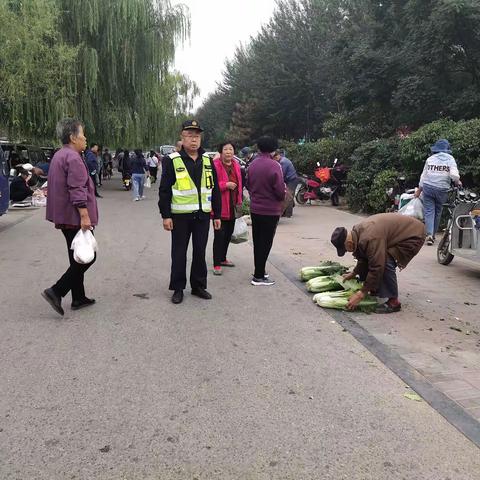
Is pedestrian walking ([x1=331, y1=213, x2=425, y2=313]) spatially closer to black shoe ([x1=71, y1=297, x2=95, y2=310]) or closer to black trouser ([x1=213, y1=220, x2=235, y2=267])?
black trouser ([x1=213, y1=220, x2=235, y2=267])

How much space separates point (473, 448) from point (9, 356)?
334cm

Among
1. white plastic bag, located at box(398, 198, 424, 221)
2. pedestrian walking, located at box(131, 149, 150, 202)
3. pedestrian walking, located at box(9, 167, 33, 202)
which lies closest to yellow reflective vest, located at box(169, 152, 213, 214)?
white plastic bag, located at box(398, 198, 424, 221)

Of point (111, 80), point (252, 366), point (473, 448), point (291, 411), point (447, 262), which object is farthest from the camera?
point (111, 80)

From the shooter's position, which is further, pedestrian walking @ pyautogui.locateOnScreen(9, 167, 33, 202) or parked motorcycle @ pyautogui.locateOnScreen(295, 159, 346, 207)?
parked motorcycle @ pyautogui.locateOnScreen(295, 159, 346, 207)

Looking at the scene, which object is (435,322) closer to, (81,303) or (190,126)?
(190,126)

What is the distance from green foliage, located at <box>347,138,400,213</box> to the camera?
13.2 meters

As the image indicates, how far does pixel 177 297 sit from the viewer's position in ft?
19.0

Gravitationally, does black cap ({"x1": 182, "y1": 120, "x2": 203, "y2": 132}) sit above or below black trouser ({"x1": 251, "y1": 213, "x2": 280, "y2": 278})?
above

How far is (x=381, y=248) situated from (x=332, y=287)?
4.05ft

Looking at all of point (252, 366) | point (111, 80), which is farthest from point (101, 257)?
point (111, 80)

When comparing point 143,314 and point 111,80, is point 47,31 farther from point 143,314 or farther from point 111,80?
point 143,314

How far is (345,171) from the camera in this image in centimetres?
1595

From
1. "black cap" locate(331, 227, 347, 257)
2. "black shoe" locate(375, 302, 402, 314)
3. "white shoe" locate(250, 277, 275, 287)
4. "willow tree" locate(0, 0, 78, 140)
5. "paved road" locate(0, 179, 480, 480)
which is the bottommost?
"paved road" locate(0, 179, 480, 480)

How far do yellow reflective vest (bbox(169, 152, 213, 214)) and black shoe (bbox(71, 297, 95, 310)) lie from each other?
4.15ft
